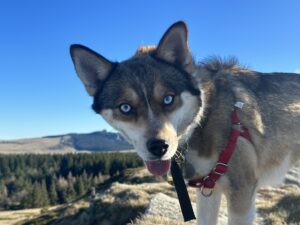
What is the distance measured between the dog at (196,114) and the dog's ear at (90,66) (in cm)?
2

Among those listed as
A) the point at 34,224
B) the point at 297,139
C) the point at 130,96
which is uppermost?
the point at 130,96

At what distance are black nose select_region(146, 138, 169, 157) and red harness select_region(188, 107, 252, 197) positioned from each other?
3.65 feet

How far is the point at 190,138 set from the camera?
7.31m

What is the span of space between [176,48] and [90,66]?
1610mm

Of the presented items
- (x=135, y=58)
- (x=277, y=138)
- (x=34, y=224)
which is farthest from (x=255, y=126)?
(x=34, y=224)

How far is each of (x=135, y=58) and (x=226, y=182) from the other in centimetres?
281

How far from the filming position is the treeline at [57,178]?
143m

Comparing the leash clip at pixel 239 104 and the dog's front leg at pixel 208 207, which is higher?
the leash clip at pixel 239 104

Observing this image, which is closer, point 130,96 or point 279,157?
point 130,96

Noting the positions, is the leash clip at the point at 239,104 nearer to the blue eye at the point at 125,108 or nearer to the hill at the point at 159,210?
the blue eye at the point at 125,108

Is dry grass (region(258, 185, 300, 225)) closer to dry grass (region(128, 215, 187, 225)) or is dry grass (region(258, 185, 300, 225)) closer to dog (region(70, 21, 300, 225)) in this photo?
dry grass (region(128, 215, 187, 225))

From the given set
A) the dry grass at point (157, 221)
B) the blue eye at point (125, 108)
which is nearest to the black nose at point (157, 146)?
the blue eye at point (125, 108)

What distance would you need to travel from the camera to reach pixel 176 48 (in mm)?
7449

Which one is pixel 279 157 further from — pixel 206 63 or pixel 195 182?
pixel 206 63
